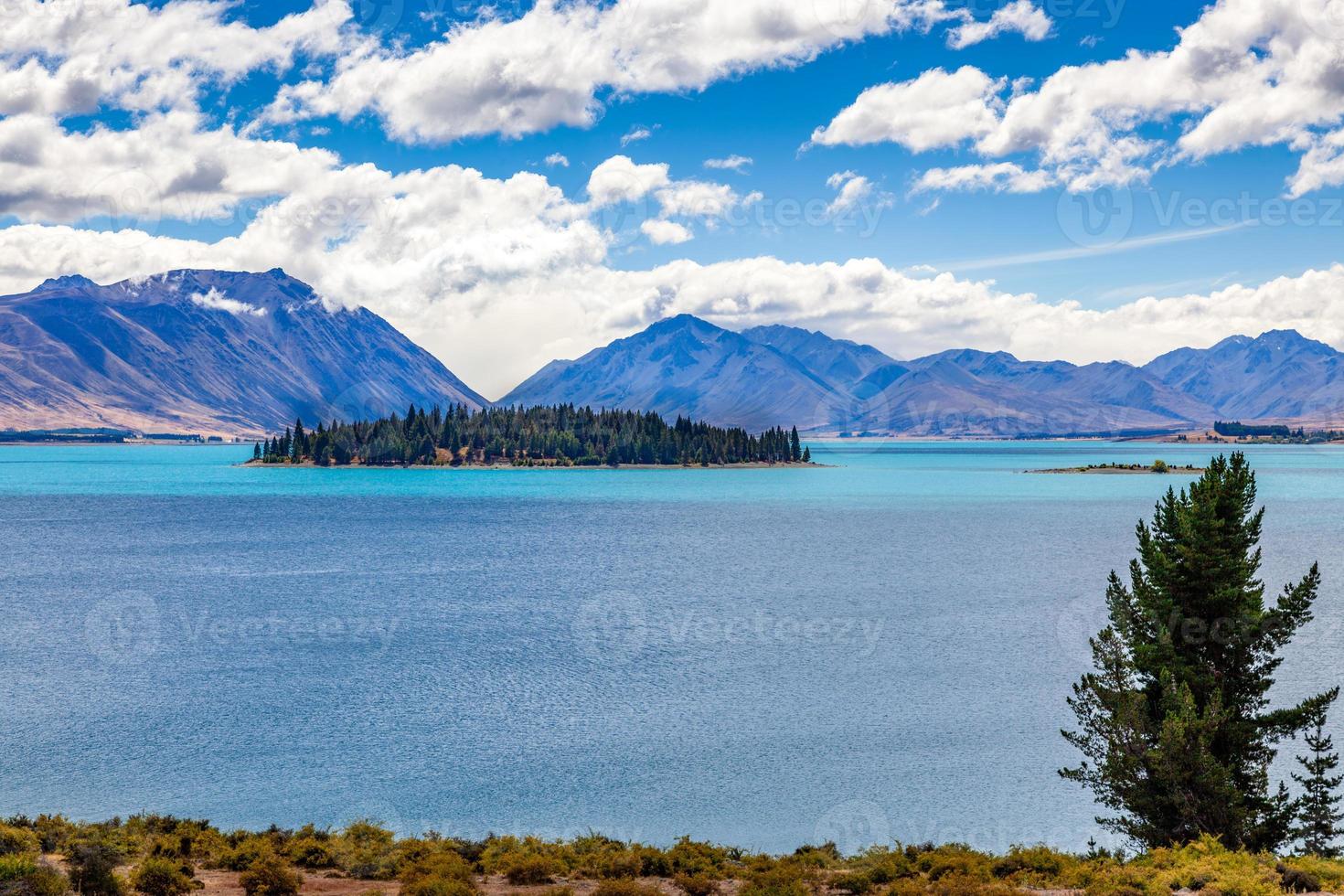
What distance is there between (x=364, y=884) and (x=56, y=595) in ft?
265

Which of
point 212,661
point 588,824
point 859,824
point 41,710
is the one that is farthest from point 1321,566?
point 41,710

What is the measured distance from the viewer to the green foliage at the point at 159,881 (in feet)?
91.6

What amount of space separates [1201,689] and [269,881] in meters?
30.9

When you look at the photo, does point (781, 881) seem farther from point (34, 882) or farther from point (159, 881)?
point (34, 882)

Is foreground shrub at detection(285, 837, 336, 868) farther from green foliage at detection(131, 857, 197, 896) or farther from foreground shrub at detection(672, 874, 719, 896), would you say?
foreground shrub at detection(672, 874, 719, 896)

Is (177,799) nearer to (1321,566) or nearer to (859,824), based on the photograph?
(859,824)

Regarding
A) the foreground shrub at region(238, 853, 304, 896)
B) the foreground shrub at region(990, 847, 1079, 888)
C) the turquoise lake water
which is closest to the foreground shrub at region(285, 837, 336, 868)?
the foreground shrub at region(238, 853, 304, 896)

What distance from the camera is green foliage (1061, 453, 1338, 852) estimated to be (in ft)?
113

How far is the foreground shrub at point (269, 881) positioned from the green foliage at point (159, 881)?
1500 mm

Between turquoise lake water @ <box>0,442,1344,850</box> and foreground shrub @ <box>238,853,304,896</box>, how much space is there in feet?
36.1

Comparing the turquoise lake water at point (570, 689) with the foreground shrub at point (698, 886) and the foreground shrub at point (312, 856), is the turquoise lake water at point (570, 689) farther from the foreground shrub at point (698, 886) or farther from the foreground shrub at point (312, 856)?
the foreground shrub at point (698, 886)

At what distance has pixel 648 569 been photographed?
11856 centimetres

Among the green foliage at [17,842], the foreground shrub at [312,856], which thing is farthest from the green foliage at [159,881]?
the foreground shrub at [312,856]

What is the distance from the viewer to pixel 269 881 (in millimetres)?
28688
